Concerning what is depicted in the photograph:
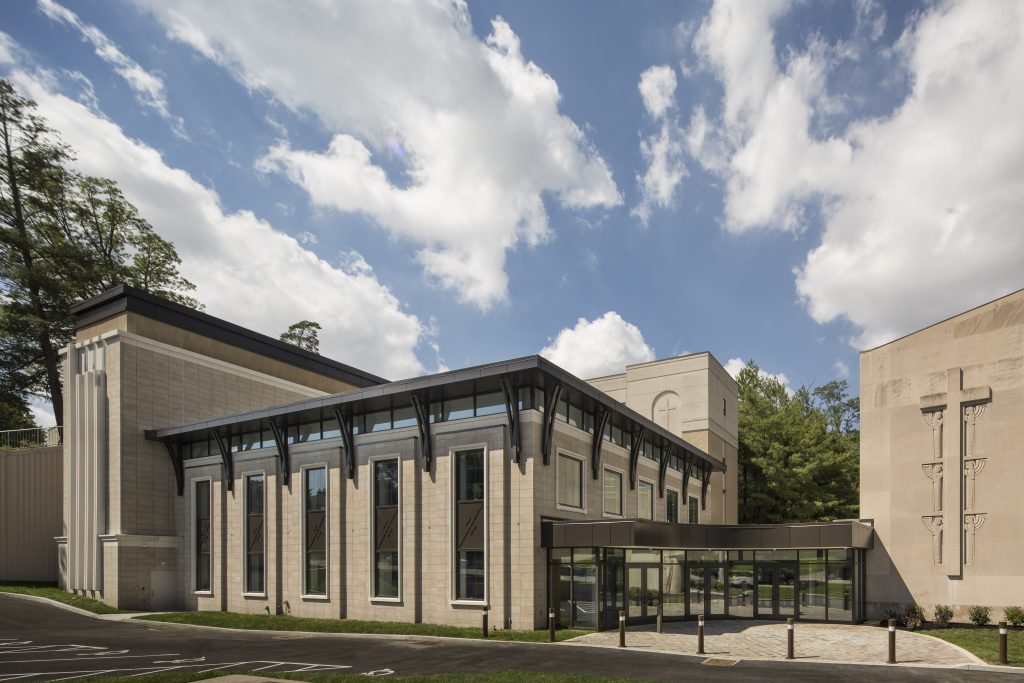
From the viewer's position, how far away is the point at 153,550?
34844 millimetres

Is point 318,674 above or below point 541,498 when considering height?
below

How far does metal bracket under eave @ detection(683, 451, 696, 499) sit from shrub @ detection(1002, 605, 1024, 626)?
730 inches

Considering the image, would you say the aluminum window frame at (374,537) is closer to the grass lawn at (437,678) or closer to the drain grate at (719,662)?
the grass lawn at (437,678)

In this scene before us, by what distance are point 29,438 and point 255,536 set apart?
23.2 metres

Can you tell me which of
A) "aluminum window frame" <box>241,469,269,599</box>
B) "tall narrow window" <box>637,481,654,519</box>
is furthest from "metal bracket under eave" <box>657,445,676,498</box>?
"aluminum window frame" <box>241,469,269,599</box>

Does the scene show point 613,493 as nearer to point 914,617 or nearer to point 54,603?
point 914,617

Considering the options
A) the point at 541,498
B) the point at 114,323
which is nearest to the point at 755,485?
the point at 541,498

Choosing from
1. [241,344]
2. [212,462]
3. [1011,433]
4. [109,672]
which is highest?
[241,344]

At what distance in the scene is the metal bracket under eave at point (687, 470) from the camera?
135ft

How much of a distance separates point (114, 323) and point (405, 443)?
62.3 feet

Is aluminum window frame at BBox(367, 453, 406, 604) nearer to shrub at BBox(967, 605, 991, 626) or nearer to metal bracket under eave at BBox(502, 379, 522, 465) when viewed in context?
metal bracket under eave at BBox(502, 379, 522, 465)

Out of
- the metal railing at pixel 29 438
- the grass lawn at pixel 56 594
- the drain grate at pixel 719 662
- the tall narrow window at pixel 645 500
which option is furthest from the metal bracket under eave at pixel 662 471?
the metal railing at pixel 29 438

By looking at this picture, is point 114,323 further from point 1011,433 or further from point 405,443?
point 1011,433

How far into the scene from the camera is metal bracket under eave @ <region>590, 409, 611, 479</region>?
29.2 m
